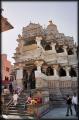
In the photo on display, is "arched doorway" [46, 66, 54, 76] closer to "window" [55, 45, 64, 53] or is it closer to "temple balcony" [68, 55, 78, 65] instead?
"temple balcony" [68, 55, 78, 65]

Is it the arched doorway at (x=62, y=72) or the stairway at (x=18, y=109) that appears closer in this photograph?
the stairway at (x=18, y=109)

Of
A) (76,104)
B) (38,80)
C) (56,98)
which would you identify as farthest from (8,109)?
(56,98)

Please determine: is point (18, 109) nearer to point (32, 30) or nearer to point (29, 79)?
point (29, 79)

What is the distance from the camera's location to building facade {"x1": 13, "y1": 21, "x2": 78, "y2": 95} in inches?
Result: 1097

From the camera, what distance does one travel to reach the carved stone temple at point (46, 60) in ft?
91.2

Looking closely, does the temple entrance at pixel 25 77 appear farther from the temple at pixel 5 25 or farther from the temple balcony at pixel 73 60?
the temple at pixel 5 25

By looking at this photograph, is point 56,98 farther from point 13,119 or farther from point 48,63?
point 13,119

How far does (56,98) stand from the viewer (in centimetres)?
2667

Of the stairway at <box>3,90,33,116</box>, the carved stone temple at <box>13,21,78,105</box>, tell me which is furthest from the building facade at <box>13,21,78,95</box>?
the stairway at <box>3,90,33,116</box>

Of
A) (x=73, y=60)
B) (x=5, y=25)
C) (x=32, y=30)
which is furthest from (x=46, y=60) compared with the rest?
(x=5, y=25)

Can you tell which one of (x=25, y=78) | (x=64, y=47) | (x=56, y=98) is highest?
(x=64, y=47)

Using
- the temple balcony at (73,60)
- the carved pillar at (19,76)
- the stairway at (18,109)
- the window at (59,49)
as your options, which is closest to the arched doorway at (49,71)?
the temple balcony at (73,60)

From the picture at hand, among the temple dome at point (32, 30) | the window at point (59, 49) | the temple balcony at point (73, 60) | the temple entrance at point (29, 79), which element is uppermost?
the temple dome at point (32, 30)

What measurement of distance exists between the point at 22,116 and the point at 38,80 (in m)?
8.54
